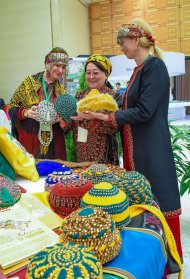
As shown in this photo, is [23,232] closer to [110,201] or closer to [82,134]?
[110,201]

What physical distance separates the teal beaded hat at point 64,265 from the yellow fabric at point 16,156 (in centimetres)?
60

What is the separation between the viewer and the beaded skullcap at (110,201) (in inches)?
26.8

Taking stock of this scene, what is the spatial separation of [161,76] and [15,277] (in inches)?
41.1

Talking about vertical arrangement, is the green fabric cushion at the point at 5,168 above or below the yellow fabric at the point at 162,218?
above

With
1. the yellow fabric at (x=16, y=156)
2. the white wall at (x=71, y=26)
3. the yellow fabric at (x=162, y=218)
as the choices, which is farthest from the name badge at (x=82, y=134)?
the white wall at (x=71, y=26)

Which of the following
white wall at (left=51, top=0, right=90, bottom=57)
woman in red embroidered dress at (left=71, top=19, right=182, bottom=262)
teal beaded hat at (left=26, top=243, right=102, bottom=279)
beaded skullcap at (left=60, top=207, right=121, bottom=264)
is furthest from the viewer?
white wall at (left=51, top=0, right=90, bottom=57)

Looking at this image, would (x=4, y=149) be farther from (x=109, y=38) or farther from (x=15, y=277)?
(x=109, y=38)

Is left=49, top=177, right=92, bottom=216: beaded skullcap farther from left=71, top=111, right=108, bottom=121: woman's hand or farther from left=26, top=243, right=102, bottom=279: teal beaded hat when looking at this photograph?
left=71, top=111, right=108, bottom=121: woman's hand

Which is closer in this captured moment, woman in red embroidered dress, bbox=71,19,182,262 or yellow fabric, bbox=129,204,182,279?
yellow fabric, bbox=129,204,182,279

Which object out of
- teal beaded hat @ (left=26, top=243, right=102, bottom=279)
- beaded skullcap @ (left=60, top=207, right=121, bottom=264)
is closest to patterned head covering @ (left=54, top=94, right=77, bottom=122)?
beaded skullcap @ (left=60, top=207, right=121, bottom=264)

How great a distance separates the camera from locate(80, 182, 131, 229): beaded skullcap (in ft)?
2.23

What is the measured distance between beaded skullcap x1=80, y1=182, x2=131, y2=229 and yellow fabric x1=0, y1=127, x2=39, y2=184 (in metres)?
0.44

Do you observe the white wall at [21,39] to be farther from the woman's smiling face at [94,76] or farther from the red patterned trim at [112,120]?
the red patterned trim at [112,120]

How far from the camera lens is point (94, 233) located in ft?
1.84
